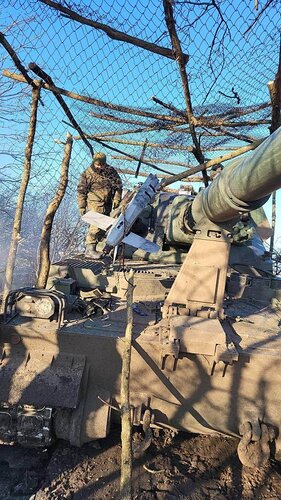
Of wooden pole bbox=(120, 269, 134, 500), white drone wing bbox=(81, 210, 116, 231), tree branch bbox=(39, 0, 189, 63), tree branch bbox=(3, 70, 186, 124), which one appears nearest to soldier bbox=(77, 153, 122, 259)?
white drone wing bbox=(81, 210, 116, 231)

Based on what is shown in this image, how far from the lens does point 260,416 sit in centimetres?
407

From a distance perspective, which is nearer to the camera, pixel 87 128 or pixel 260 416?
pixel 260 416

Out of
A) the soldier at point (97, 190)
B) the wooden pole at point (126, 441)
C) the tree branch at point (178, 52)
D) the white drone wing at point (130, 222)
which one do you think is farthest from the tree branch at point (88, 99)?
the wooden pole at point (126, 441)

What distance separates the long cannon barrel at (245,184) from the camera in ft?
7.64

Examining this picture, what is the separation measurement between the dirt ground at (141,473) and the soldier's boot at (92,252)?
2.95 meters

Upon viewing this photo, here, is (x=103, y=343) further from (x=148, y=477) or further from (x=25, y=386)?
(x=148, y=477)

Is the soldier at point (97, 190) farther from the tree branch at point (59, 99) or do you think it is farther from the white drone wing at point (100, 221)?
the white drone wing at point (100, 221)

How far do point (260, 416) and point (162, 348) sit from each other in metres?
1.21

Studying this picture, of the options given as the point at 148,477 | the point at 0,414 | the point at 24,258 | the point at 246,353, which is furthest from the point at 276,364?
the point at 24,258

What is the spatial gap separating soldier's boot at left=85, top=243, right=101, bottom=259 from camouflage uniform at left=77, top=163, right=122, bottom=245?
67 mm

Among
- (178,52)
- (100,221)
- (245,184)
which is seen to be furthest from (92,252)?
(245,184)

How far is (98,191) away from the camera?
7.72 m

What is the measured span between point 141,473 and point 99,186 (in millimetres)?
4851

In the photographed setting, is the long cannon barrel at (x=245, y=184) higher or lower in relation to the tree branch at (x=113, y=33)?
lower
